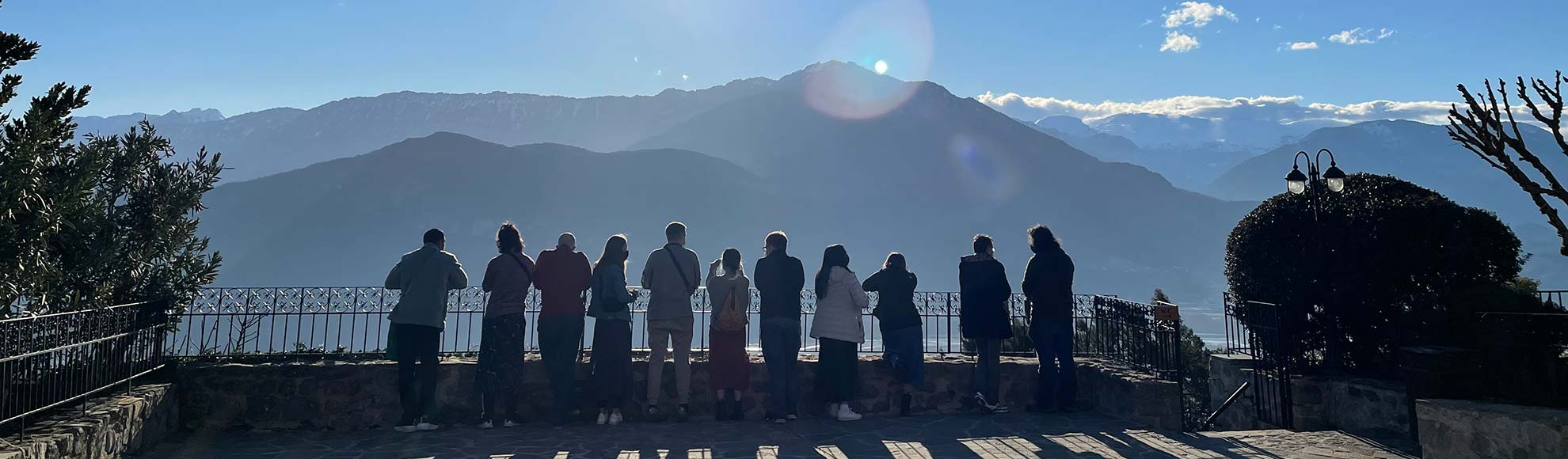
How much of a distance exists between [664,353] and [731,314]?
29.3 inches

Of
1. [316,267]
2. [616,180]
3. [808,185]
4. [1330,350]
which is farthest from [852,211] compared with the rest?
[1330,350]

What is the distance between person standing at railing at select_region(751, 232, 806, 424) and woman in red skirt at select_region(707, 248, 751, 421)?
0.20m

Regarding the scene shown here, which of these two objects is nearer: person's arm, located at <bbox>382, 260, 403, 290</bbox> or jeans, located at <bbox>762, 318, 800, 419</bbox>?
person's arm, located at <bbox>382, 260, 403, 290</bbox>

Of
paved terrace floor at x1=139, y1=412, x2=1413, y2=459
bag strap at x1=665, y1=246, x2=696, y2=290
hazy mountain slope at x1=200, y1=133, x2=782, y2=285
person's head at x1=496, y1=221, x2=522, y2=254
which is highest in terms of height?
hazy mountain slope at x1=200, y1=133, x2=782, y2=285

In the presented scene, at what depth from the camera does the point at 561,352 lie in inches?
289

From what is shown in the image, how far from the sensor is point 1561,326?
714 cm

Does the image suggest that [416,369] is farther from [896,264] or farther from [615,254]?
[896,264]

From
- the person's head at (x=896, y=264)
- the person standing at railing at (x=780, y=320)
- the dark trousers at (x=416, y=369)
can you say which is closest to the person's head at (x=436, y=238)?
the dark trousers at (x=416, y=369)

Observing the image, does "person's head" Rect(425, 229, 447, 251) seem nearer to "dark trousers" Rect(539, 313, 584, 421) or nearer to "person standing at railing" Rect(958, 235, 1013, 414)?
"dark trousers" Rect(539, 313, 584, 421)

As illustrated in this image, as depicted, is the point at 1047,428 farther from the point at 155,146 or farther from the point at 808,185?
the point at 808,185

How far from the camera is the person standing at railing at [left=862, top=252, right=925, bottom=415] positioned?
8023 mm

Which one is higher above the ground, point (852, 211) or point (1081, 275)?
point (852, 211)

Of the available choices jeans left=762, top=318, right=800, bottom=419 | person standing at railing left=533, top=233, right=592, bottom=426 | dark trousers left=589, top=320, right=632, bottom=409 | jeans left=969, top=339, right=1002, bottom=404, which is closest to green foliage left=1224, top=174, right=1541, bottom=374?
jeans left=969, top=339, right=1002, bottom=404

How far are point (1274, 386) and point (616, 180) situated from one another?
16894cm
